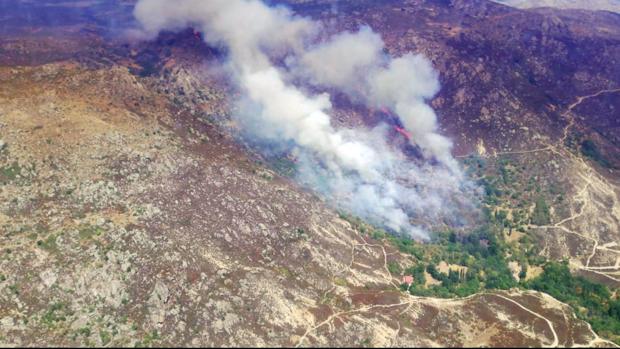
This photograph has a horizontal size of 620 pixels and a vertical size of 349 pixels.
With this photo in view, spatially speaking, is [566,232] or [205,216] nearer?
[205,216]

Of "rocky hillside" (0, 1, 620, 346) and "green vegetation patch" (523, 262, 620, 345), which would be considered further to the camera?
"green vegetation patch" (523, 262, 620, 345)

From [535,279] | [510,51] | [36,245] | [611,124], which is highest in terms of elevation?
[510,51]

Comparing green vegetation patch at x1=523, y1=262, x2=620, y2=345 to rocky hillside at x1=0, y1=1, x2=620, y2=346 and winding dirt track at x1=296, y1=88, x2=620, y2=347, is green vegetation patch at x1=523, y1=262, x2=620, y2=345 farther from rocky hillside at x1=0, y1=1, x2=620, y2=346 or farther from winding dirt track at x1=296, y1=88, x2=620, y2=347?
winding dirt track at x1=296, y1=88, x2=620, y2=347

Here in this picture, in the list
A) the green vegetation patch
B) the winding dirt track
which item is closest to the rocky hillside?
the winding dirt track

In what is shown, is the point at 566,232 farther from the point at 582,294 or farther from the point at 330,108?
the point at 330,108

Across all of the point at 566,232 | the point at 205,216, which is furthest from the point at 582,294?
the point at 205,216

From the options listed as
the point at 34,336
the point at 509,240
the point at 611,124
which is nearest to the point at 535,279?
the point at 509,240

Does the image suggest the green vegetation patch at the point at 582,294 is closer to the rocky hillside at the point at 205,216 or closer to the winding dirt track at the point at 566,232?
the rocky hillside at the point at 205,216

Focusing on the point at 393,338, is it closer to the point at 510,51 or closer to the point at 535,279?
the point at 535,279
